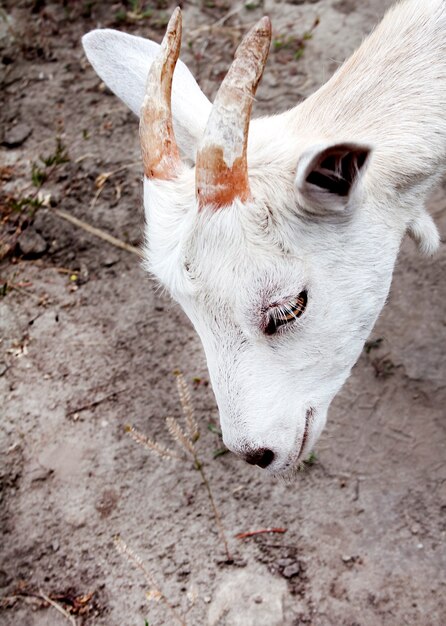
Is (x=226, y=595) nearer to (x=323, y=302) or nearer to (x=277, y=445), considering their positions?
(x=277, y=445)

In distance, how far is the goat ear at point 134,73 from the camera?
9.27 feet

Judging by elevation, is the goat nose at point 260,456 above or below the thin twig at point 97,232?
above

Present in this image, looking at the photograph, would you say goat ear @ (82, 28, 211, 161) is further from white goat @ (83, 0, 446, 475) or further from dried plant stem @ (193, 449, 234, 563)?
dried plant stem @ (193, 449, 234, 563)

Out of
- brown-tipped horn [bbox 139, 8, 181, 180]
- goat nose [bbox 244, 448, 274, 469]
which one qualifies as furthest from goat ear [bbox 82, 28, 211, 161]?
goat nose [bbox 244, 448, 274, 469]

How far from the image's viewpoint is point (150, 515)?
3.21 m

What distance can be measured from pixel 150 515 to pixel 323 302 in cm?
145

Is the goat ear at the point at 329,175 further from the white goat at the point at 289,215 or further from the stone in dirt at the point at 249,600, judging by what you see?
the stone in dirt at the point at 249,600

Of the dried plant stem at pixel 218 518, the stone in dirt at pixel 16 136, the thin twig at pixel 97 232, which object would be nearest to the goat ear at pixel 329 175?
the dried plant stem at pixel 218 518

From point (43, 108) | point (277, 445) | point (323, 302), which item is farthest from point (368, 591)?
point (43, 108)

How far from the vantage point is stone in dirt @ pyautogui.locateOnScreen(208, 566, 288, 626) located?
9.27 ft

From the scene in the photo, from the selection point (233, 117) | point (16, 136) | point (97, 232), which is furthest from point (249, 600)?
point (16, 136)

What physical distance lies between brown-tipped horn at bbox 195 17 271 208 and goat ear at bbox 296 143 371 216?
0.65 feet

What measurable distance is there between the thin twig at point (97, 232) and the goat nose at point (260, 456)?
6.53ft

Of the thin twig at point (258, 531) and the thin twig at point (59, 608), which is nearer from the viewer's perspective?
the thin twig at point (59, 608)
